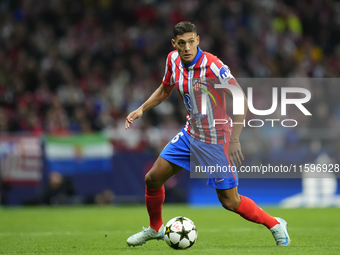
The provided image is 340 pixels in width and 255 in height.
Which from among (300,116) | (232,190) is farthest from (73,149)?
(232,190)

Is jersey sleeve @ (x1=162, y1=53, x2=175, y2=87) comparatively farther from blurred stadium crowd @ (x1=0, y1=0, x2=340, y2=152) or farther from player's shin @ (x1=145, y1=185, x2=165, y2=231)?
blurred stadium crowd @ (x1=0, y1=0, x2=340, y2=152)

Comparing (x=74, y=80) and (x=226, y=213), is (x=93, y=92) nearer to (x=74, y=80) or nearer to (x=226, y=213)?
(x=74, y=80)

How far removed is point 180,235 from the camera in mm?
5672

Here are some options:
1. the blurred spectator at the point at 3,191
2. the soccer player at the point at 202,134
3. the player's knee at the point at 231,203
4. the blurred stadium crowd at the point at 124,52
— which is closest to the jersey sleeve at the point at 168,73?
the soccer player at the point at 202,134

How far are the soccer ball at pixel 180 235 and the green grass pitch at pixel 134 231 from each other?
10 centimetres

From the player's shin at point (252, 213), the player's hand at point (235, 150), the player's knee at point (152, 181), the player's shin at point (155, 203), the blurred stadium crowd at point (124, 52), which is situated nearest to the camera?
the player's hand at point (235, 150)

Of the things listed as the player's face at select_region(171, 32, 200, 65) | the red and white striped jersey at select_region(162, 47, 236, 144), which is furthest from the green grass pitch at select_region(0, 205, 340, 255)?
the player's face at select_region(171, 32, 200, 65)

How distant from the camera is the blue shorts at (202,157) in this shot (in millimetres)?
5602

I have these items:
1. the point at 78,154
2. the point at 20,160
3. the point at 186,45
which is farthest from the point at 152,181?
the point at 20,160

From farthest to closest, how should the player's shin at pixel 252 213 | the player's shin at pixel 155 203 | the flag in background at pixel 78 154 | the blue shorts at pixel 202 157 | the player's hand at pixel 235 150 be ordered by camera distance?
the flag in background at pixel 78 154 < the player's shin at pixel 155 203 < the player's shin at pixel 252 213 < the blue shorts at pixel 202 157 < the player's hand at pixel 235 150

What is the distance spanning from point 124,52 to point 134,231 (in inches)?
356

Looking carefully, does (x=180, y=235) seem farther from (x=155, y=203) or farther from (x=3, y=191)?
(x=3, y=191)

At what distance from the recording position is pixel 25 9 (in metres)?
16.8

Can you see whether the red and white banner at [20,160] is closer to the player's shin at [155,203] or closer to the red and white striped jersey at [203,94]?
the player's shin at [155,203]
